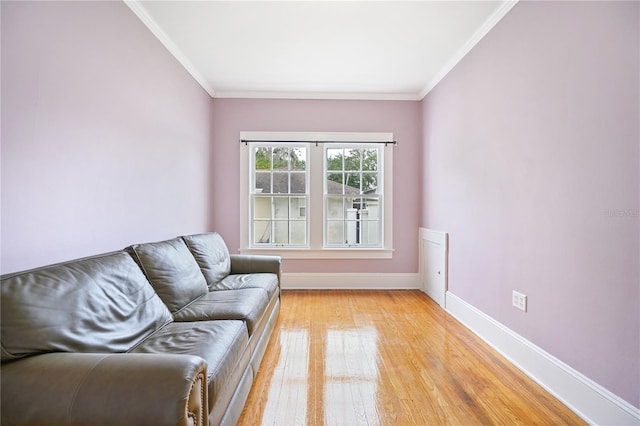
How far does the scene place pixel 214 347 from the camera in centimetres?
151

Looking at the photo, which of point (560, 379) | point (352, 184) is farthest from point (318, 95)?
point (560, 379)

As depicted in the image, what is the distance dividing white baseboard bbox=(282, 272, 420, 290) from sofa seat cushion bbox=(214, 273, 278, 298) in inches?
53.0

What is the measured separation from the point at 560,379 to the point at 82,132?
127 inches

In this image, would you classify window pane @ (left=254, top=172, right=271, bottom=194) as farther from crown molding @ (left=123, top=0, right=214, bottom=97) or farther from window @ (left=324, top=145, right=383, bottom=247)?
crown molding @ (left=123, top=0, right=214, bottom=97)

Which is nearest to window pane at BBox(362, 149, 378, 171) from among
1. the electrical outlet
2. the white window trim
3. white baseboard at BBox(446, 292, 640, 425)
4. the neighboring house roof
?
the white window trim

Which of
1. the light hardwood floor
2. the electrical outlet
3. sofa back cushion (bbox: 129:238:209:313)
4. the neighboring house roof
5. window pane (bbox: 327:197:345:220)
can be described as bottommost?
the light hardwood floor

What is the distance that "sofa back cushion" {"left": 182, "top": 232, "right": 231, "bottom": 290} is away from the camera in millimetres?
2816

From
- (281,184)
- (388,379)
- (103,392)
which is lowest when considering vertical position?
(388,379)

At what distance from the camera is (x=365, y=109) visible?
14.7 ft

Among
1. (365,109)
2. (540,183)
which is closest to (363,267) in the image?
(365,109)

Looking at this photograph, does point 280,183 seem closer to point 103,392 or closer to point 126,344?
point 126,344

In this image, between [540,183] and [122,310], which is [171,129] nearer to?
[122,310]

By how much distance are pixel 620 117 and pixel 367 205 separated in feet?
10.3

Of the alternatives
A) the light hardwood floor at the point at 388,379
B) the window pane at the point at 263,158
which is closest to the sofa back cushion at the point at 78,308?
the light hardwood floor at the point at 388,379
